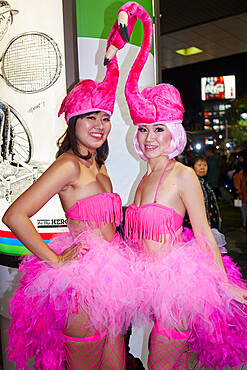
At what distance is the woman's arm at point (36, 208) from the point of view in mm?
1470

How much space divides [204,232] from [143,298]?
1.27 ft

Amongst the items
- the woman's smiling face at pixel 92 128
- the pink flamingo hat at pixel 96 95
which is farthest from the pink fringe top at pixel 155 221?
the pink flamingo hat at pixel 96 95

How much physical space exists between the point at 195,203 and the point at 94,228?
0.47 meters

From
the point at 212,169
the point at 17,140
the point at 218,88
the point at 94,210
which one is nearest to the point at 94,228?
the point at 94,210

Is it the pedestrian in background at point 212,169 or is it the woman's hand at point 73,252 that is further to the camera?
the pedestrian in background at point 212,169

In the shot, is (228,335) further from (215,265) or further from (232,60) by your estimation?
(232,60)

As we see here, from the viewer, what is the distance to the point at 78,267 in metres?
1.48

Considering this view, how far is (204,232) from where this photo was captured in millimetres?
1545

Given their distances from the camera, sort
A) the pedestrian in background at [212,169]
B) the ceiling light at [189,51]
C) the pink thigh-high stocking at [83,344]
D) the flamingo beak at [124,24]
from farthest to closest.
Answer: the ceiling light at [189,51]
the pedestrian in background at [212,169]
the pink thigh-high stocking at [83,344]
the flamingo beak at [124,24]

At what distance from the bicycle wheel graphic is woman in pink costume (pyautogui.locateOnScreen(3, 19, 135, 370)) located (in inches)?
27.2

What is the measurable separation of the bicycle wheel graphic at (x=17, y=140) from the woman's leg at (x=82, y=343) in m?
1.17

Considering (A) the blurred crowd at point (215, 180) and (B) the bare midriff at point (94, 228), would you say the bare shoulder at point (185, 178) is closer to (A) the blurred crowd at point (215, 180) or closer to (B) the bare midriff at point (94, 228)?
(B) the bare midriff at point (94, 228)

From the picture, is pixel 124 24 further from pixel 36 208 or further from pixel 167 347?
pixel 167 347

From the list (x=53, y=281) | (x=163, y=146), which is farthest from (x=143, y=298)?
(x=163, y=146)
